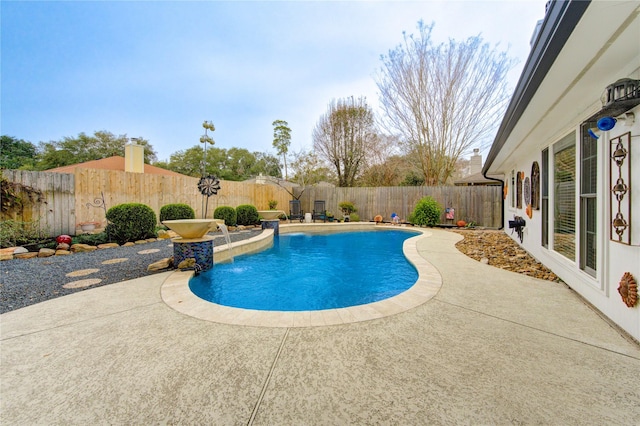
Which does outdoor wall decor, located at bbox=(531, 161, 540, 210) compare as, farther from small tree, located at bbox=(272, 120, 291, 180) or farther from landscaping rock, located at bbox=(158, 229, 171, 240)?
small tree, located at bbox=(272, 120, 291, 180)

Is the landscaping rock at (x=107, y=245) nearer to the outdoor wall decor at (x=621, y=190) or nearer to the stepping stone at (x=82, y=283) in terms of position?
the stepping stone at (x=82, y=283)

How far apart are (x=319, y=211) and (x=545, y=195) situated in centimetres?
1011

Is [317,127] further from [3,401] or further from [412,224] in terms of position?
[3,401]

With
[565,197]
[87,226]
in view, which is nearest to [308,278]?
[565,197]

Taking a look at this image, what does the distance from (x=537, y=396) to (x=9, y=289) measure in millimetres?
5380

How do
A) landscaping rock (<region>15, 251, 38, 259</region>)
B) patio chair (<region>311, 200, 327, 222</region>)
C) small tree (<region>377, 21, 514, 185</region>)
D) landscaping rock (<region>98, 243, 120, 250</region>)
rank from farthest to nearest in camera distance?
1. patio chair (<region>311, 200, 327, 222</region>)
2. small tree (<region>377, 21, 514, 185</region>)
3. landscaping rock (<region>98, 243, 120, 250</region>)
4. landscaping rock (<region>15, 251, 38, 259</region>)

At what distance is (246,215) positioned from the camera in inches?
417

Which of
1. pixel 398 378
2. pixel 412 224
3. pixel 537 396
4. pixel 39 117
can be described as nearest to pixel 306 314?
pixel 398 378

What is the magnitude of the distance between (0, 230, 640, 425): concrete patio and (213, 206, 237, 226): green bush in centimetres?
700

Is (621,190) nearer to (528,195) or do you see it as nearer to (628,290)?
(628,290)

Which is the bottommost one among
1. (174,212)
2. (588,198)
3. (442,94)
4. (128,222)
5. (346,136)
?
(128,222)

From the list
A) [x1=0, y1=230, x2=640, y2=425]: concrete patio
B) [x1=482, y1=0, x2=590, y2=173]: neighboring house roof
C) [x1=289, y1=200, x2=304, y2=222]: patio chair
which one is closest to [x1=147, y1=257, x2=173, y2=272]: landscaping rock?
[x1=0, y1=230, x2=640, y2=425]: concrete patio

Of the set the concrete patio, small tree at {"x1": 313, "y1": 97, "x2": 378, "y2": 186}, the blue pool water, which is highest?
small tree at {"x1": 313, "y1": 97, "x2": 378, "y2": 186}

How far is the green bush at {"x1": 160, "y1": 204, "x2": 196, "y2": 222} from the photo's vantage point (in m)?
7.98
